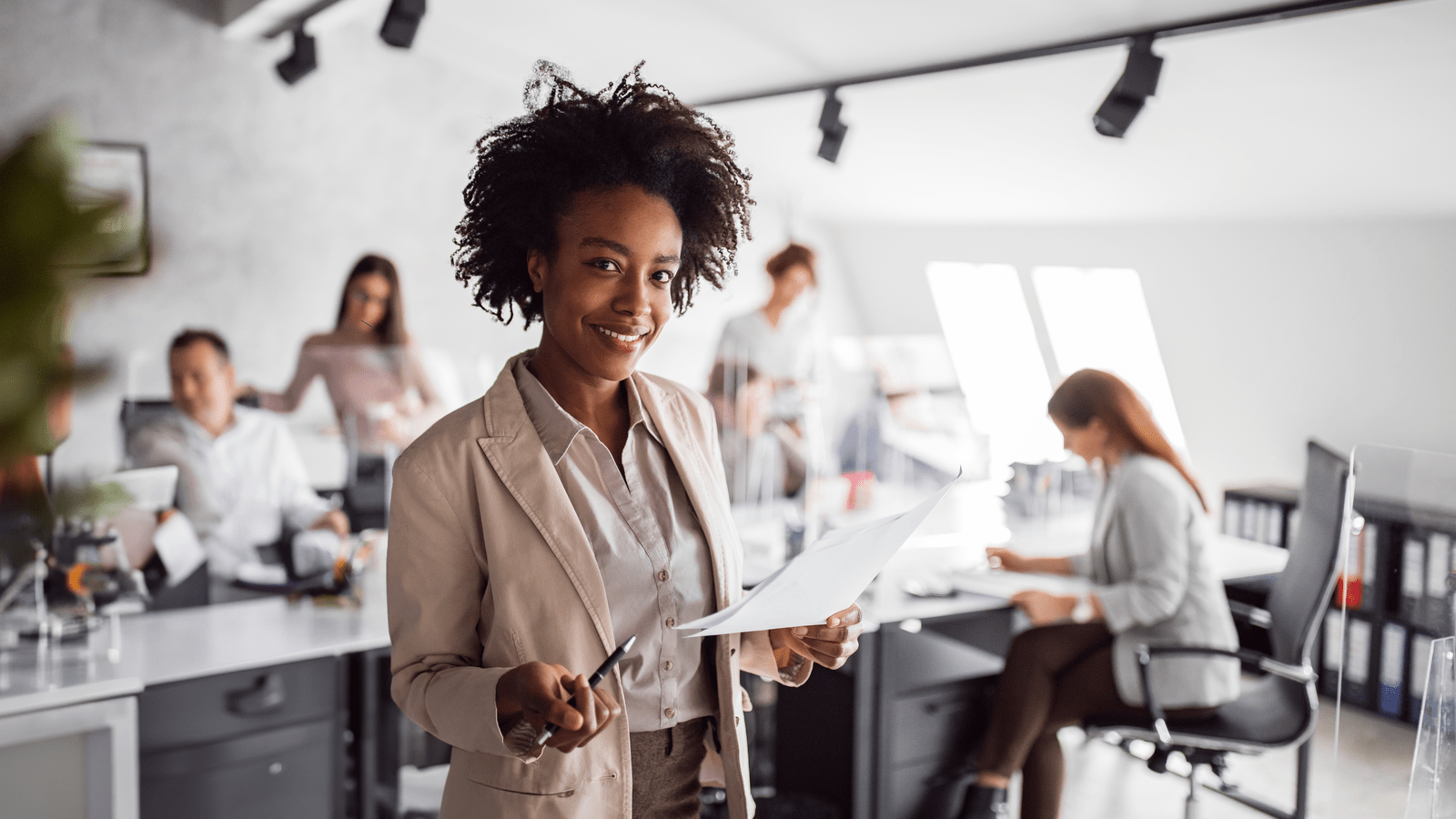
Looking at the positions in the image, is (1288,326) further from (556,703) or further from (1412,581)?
(556,703)

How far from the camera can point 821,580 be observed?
106 centimetres

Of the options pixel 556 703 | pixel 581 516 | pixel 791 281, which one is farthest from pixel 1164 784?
pixel 556 703

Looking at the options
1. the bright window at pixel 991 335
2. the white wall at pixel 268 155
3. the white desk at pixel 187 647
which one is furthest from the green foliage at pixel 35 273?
the bright window at pixel 991 335

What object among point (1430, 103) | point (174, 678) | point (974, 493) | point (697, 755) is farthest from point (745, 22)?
point (697, 755)

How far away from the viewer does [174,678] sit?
6.43 ft

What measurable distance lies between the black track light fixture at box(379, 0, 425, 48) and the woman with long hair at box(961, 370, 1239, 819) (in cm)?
226

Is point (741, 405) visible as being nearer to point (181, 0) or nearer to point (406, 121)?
point (406, 121)

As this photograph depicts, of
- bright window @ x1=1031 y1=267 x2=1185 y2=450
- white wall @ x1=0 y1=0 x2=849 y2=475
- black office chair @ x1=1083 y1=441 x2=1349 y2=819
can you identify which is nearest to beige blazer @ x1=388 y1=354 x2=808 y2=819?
black office chair @ x1=1083 y1=441 x2=1349 y2=819

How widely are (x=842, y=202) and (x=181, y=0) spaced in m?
3.32

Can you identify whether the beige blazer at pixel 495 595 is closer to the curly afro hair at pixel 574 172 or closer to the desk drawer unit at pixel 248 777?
the curly afro hair at pixel 574 172

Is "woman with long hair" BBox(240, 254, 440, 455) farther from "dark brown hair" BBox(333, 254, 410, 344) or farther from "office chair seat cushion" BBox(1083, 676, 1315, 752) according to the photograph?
"office chair seat cushion" BBox(1083, 676, 1315, 752)

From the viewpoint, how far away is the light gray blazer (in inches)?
99.6

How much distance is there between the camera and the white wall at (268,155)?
14.8 ft

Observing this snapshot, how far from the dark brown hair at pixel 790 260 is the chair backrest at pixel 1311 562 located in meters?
1.81
